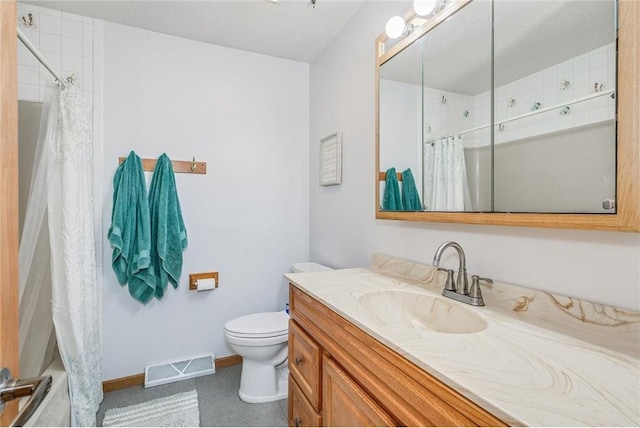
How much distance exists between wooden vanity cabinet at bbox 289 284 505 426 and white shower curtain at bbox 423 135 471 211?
66 centimetres

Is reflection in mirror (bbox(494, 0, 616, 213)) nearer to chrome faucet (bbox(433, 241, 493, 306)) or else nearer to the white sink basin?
chrome faucet (bbox(433, 241, 493, 306))

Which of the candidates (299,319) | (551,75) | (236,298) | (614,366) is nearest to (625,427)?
(614,366)

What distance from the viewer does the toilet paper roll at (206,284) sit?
85.8 inches

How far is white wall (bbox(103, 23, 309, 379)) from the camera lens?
2.04 meters

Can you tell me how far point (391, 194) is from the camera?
1566 mm

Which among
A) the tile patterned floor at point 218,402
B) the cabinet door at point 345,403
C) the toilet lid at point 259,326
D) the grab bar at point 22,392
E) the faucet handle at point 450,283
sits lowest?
the tile patterned floor at point 218,402

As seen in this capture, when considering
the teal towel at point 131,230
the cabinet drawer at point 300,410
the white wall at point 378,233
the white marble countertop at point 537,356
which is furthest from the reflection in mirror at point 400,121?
the teal towel at point 131,230

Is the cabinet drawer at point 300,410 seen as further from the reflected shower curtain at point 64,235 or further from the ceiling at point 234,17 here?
the ceiling at point 234,17

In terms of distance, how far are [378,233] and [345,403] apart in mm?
944

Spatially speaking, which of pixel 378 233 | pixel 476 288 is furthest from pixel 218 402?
pixel 476 288

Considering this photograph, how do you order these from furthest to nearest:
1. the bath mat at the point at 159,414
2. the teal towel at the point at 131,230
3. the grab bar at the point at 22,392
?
the teal towel at the point at 131,230
the bath mat at the point at 159,414
the grab bar at the point at 22,392

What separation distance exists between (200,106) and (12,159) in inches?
71.8

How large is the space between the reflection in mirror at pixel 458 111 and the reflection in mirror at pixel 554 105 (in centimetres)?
5

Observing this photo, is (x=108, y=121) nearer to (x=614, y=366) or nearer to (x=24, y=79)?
(x=24, y=79)
